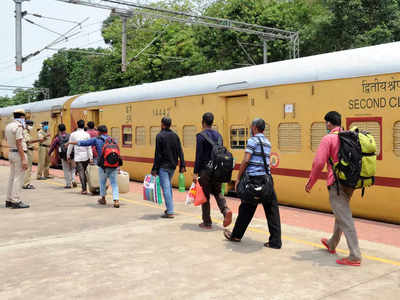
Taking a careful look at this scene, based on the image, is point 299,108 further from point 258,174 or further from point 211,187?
point 258,174

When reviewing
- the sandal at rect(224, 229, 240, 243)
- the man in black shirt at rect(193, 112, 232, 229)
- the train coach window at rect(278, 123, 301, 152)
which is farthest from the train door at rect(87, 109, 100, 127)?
the sandal at rect(224, 229, 240, 243)

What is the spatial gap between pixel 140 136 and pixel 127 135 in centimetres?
72

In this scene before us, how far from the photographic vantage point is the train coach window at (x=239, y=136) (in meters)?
9.49

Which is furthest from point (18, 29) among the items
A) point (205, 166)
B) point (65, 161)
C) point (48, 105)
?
point (205, 166)

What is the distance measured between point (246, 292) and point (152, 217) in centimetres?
383

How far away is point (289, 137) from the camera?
8.48m

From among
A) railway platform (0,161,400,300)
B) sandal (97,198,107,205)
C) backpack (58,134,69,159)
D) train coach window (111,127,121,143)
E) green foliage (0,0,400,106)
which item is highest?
green foliage (0,0,400,106)

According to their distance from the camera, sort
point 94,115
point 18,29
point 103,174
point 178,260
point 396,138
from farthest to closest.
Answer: point 18,29 → point 94,115 → point 103,174 → point 396,138 → point 178,260

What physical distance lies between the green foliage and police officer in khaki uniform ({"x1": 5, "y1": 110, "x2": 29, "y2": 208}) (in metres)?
12.0

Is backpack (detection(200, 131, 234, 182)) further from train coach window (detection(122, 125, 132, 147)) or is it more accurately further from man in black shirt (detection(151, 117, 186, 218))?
train coach window (detection(122, 125, 132, 147))

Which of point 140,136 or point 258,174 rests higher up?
point 140,136

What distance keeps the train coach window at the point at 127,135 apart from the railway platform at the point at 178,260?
558cm

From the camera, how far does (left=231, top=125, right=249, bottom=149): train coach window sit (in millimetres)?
9492

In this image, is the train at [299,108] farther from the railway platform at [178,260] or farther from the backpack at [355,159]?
the backpack at [355,159]
